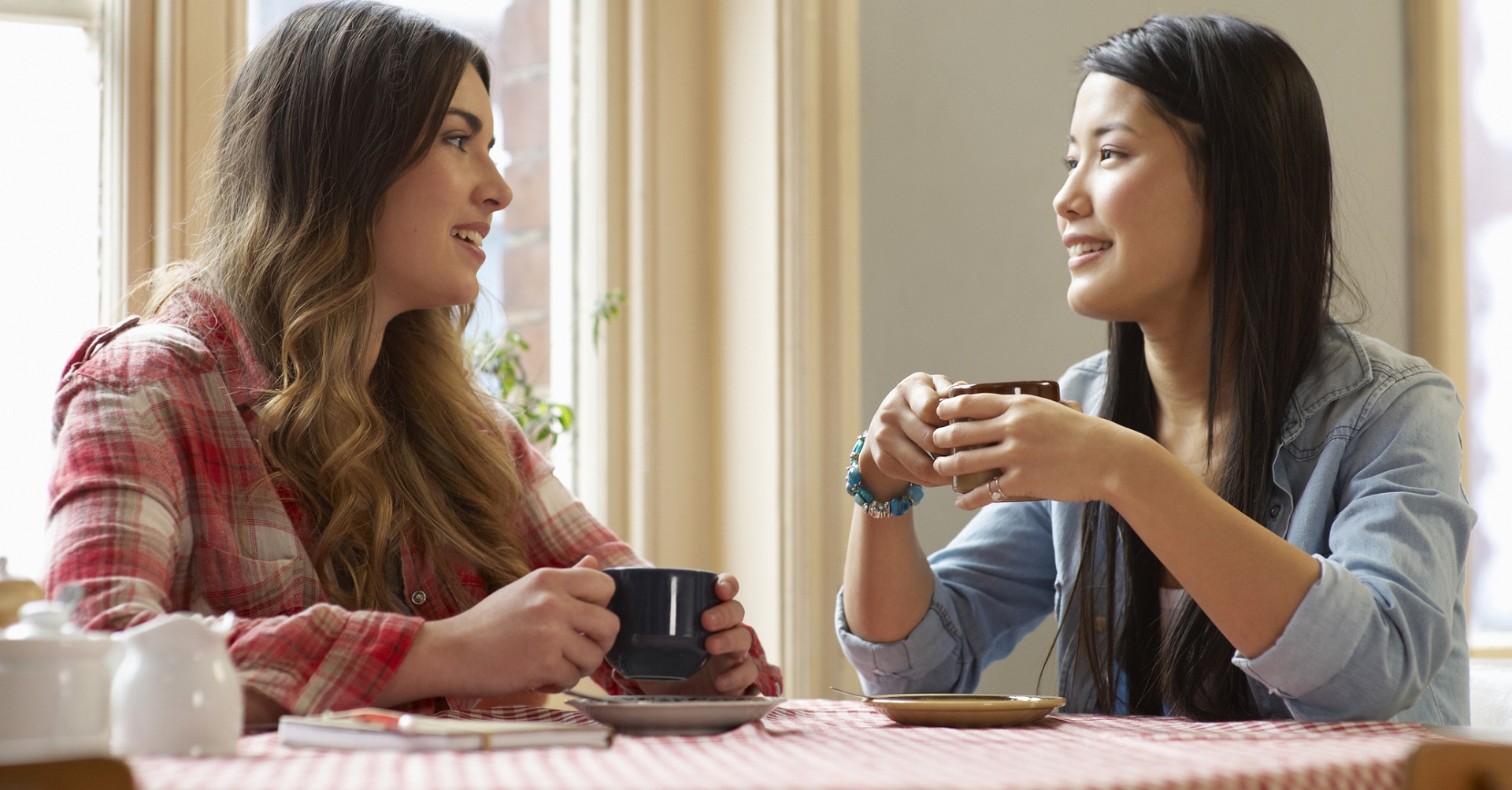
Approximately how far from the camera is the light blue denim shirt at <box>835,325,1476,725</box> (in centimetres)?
121

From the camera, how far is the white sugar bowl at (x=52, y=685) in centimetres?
80

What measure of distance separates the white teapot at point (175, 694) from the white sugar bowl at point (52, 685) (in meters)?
0.01

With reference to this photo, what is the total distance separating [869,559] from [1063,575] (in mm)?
263

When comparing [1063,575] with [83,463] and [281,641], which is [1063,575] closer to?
[281,641]

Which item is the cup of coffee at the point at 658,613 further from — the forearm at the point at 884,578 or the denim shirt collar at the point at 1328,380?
the denim shirt collar at the point at 1328,380

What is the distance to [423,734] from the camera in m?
0.82

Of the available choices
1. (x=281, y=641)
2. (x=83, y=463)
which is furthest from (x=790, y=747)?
(x=83, y=463)

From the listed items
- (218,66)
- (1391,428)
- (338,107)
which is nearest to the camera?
(1391,428)

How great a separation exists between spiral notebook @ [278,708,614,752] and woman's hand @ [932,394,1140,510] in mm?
491

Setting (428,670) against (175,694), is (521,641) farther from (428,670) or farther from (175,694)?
(175,694)

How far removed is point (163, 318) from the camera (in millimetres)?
1447

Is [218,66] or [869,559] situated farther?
[218,66]

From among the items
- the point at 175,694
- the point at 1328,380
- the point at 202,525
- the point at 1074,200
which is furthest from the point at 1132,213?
the point at 175,694

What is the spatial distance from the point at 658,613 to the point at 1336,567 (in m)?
0.61
